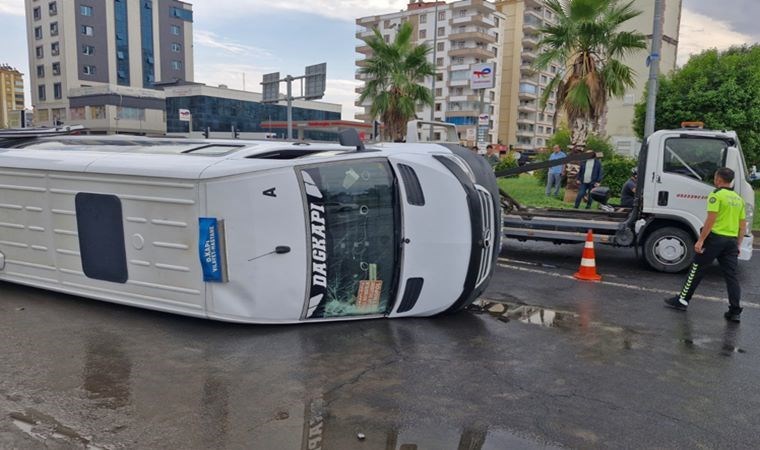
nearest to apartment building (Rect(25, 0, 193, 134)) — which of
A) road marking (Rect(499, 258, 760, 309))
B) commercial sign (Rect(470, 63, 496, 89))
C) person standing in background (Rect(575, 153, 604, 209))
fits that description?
commercial sign (Rect(470, 63, 496, 89))

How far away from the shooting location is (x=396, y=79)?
22.9m

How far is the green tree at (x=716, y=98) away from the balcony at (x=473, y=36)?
2349 inches

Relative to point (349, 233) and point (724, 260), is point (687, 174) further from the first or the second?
point (349, 233)

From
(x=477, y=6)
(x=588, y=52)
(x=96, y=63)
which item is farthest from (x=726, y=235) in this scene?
(x=96, y=63)

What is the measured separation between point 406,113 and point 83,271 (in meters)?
18.4

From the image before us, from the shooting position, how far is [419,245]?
5383 millimetres

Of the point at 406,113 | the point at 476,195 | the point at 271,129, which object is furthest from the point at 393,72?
the point at 271,129

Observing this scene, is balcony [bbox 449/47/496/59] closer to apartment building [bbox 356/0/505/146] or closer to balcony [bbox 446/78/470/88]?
apartment building [bbox 356/0/505/146]

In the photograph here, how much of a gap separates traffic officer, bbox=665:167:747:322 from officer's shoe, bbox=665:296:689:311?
0.39 meters

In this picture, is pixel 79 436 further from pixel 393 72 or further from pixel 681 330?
pixel 393 72

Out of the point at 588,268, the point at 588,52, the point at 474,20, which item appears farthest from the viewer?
the point at 474,20

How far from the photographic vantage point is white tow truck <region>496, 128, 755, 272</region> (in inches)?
313

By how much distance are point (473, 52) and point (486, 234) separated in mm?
76714

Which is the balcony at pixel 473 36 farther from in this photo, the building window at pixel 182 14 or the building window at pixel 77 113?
the building window at pixel 77 113
